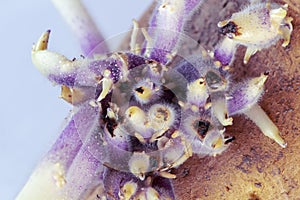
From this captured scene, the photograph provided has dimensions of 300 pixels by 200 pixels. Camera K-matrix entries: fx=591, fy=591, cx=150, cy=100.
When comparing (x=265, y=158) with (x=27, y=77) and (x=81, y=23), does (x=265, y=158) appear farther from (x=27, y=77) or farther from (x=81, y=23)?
(x=27, y=77)

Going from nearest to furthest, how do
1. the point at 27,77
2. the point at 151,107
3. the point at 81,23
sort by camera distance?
the point at 151,107 < the point at 81,23 < the point at 27,77

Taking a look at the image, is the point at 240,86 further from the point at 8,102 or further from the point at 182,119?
the point at 8,102

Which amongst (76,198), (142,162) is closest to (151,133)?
(142,162)

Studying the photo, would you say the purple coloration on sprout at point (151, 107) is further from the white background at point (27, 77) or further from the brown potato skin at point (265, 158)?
the white background at point (27, 77)

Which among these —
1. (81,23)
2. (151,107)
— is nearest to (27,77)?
(81,23)

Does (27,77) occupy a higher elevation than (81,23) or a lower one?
lower

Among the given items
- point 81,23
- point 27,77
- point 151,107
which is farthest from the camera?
point 27,77

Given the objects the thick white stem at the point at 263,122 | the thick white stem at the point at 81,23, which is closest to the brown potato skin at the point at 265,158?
the thick white stem at the point at 263,122

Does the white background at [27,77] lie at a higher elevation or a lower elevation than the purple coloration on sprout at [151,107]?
lower
